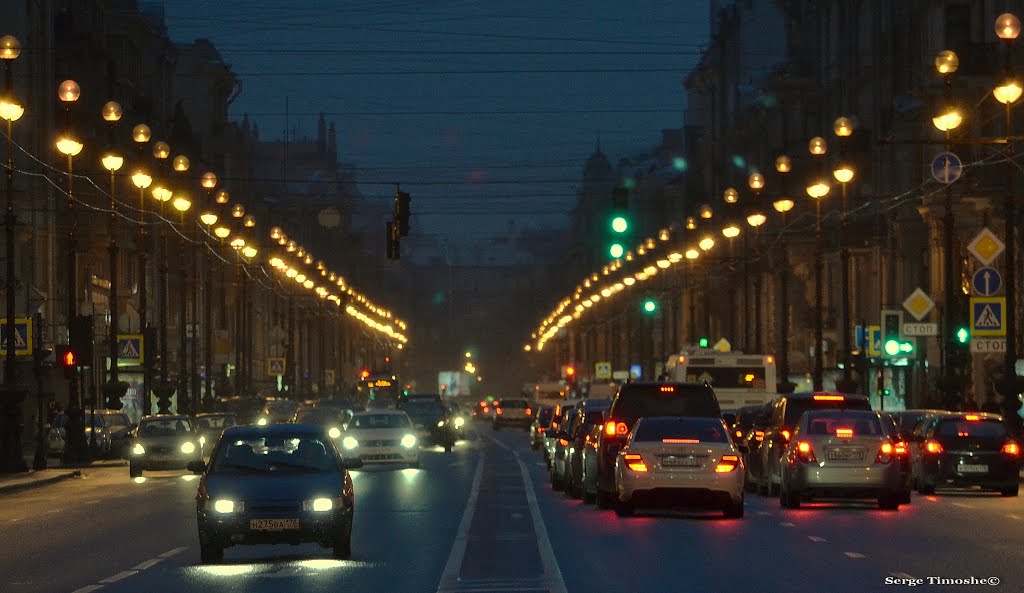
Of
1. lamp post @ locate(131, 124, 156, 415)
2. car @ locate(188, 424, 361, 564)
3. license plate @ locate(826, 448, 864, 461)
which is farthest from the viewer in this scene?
lamp post @ locate(131, 124, 156, 415)

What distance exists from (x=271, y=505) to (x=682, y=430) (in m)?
9.66

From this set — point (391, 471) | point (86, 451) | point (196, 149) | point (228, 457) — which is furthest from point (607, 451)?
point (196, 149)

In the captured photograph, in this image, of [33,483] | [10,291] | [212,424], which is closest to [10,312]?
[10,291]

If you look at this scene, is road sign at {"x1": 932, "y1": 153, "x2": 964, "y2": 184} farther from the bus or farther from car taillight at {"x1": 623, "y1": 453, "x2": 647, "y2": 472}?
car taillight at {"x1": 623, "y1": 453, "x2": 647, "y2": 472}

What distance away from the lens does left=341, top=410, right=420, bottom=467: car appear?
180 ft

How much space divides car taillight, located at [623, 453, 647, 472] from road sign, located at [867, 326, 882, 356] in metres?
33.7

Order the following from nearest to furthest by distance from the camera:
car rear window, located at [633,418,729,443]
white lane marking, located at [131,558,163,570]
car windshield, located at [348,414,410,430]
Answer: white lane marking, located at [131,558,163,570], car rear window, located at [633,418,729,443], car windshield, located at [348,414,410,430]

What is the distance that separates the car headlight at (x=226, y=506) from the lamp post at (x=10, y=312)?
1107 inches

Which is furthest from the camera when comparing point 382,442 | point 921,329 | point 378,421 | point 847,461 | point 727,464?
point 921,329

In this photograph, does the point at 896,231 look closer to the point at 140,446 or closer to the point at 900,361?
the point at 900,361

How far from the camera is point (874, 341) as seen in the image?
6669 centimetres

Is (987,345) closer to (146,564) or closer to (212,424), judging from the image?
(212,424)

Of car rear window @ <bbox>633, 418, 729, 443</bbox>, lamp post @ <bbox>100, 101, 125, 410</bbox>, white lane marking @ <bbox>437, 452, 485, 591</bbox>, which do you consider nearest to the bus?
lamp post @ <bbox>100, 101, 125, 410</bbox>

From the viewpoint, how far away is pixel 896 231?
284 ft
